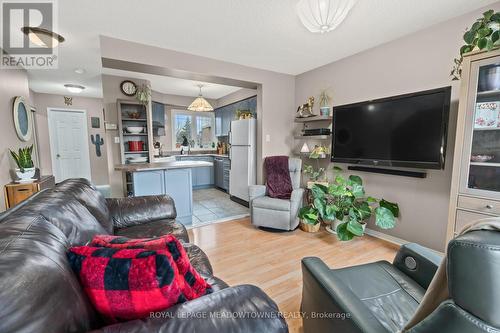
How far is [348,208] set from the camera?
9.02 ft

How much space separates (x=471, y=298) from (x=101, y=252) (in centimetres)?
103

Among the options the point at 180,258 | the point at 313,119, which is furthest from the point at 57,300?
the point at 313,119

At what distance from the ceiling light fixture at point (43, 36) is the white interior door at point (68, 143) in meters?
3.52

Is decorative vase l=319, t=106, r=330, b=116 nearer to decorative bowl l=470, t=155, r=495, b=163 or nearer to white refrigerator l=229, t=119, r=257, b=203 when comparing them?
white refrigerator l=229, t=119, r=257, b=203

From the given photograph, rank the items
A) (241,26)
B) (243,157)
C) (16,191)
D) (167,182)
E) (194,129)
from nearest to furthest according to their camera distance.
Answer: (241,26), (16,191), (167,182), (243,157), (194,129)

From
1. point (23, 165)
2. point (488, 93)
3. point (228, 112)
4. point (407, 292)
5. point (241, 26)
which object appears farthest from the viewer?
point (228, 112)

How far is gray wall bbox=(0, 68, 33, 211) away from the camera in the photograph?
9.56 ft

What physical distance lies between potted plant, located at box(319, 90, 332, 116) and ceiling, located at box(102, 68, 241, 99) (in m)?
2.09

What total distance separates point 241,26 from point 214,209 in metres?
2.88

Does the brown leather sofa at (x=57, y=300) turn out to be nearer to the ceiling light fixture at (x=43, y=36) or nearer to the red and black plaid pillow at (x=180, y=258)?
the red and black plaid pillow at (x=180, y=258)

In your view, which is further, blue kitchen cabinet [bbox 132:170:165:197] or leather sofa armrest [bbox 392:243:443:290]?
blue kitchen cabinet [bbox 132:170:165:197]

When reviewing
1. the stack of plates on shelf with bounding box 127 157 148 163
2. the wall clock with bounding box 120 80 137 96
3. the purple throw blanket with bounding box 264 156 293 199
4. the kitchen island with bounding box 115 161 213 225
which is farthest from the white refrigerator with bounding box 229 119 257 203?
the wall clock with bounding box 120 80 137 96

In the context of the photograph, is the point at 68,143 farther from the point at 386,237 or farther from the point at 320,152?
the point at 386,237

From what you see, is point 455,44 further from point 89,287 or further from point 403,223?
point 89,287
